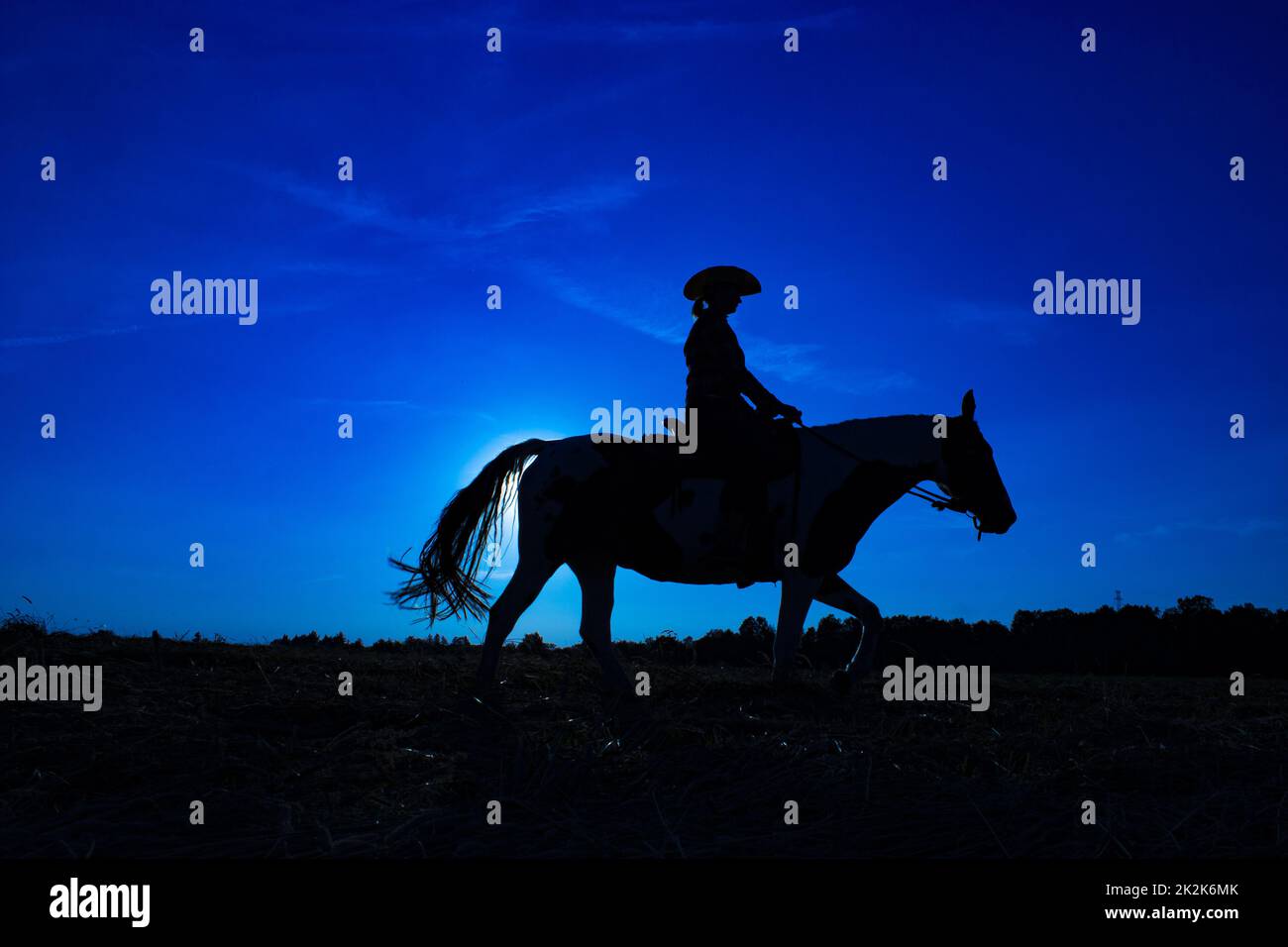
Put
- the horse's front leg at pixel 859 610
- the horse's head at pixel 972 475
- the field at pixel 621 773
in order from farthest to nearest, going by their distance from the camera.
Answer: the horse's head at pixel 972 475, the horse's front leg at pixel 859 610, the field at pixel 621 773

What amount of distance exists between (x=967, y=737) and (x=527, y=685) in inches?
126

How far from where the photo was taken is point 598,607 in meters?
Answer: 7.57

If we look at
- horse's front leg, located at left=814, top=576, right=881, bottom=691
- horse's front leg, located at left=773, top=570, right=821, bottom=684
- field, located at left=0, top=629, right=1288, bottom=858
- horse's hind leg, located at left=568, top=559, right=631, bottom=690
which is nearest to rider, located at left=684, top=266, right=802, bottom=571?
horse's front leg, located at left=773, top=570, right=821, bottom=684

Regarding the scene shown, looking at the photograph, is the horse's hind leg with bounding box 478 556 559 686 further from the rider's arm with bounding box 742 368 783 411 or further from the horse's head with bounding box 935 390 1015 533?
the horse's head with bounding box 935 390 1015 533

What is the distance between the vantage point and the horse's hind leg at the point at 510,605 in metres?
6.80

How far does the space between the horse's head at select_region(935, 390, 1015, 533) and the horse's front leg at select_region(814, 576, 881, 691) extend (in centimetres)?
124

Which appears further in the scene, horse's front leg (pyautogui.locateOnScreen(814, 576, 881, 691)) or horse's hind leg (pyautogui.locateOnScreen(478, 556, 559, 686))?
horse's front leg (pyautogui.locateOnScreen(814, 576, 881, 691))

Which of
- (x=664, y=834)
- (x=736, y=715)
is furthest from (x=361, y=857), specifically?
(x=736, y=715)

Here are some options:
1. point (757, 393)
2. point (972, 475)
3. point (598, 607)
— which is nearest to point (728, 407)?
point (757, 393)

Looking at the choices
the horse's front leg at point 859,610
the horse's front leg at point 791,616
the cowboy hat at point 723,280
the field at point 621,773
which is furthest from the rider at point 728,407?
the field at point 621,773

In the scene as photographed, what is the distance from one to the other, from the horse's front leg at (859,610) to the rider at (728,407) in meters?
0.67

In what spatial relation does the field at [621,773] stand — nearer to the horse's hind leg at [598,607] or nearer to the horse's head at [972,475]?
the horse's hind leg at [598,607]

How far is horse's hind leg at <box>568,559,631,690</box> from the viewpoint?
7488 millimetres
